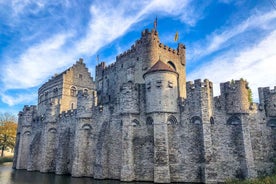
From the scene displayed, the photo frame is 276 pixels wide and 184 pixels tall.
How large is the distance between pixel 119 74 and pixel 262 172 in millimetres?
21366

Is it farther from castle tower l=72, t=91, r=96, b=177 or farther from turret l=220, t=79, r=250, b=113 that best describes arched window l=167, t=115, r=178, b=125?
castle tower l=72, t=91, r=96, b=177

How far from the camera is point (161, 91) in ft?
69.9

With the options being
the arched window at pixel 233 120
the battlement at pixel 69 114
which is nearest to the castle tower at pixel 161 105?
the arched window at pixel 233 120

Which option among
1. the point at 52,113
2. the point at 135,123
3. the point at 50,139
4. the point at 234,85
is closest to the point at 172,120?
the point at 135,123

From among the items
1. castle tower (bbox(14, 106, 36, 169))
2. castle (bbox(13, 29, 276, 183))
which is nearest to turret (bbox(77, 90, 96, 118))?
castle (bbox(13, 29, 276, 183))

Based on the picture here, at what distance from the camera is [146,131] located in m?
21.5

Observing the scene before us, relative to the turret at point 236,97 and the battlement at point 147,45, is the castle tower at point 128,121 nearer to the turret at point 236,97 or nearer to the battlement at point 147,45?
the battlement at point 147,45

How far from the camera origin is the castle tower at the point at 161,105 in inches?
762

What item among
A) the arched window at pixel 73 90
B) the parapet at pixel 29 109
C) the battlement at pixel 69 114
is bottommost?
the battlement at pixel 69 114

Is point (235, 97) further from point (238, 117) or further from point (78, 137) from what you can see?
point (78, 137)

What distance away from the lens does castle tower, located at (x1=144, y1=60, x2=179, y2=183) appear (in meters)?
19.3

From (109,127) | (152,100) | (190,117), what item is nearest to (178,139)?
(190,117)

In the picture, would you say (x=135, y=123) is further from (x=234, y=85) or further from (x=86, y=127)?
(x=234, y=85)

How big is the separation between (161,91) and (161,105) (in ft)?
4.38
